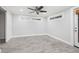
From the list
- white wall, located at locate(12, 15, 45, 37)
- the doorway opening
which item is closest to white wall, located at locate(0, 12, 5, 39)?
the doorway opening

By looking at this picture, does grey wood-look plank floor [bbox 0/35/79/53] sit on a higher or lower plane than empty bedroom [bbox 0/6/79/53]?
lower

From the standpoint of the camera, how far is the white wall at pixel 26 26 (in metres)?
7.89

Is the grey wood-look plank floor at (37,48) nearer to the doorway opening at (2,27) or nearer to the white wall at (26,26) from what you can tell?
the doorway opening at (2,27)

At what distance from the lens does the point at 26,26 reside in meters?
8.53

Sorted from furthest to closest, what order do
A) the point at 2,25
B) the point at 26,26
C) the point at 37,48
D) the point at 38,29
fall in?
the point at 38,29, the point at 26,26, the point at 2,25, the point at 37,48

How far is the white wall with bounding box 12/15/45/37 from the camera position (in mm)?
7887

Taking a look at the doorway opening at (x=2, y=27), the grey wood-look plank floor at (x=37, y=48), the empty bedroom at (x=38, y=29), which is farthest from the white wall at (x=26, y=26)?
the grey wood-look plank floor at (x=37, y=48)

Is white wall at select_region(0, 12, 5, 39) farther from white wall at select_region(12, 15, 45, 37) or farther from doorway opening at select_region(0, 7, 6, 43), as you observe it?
white wall at select_region(12, 15, 45, 37)

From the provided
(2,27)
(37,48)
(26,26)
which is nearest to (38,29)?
(26,26)

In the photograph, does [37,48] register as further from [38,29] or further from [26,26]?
[38,29]

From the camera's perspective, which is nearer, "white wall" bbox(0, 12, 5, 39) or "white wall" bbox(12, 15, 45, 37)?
"white wall" bbox(0, 12, 5, 39)

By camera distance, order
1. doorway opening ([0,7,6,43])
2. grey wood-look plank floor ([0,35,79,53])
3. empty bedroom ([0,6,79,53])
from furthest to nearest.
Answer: doorway opening ([0,7,6,43]) → empty bedroom ([0,6,79,53]) → grey wood-look plank floor ([0,35,79,53])

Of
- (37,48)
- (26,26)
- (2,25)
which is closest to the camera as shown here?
(37,48)
